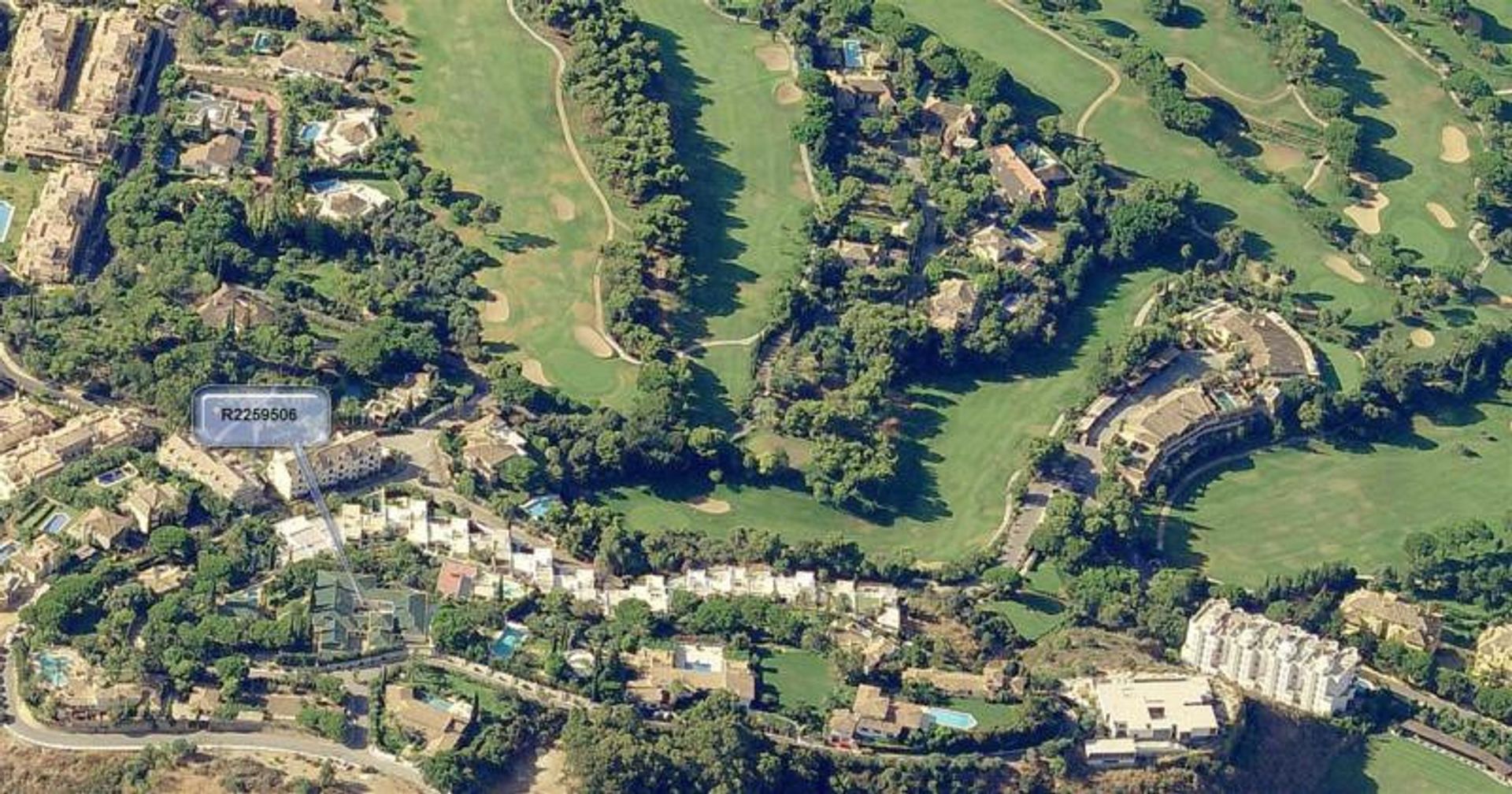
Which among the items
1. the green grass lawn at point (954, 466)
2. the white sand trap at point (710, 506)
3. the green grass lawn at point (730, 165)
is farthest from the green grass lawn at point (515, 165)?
the green grass lawn at point (954, 466)

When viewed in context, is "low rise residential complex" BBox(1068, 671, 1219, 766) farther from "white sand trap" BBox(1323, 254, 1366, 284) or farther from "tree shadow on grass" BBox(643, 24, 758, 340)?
"white sand trap" BBox(1323, 254, 1366, 284)

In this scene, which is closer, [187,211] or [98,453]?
[98,453]

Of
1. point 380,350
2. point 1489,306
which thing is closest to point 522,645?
point 380,350

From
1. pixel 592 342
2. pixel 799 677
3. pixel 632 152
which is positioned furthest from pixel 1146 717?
pixel 632 152

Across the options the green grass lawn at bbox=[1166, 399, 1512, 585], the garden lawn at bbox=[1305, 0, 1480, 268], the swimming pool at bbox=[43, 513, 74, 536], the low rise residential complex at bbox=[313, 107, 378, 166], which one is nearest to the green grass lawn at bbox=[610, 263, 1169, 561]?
the green grass lawn at bbox=[1166, 399, 1512, 585]

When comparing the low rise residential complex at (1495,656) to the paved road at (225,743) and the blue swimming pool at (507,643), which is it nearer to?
the blue swimming pool at (507,643)

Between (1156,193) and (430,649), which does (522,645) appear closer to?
(430,649)

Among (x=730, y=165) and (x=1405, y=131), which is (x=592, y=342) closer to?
(x=730, y=165)
